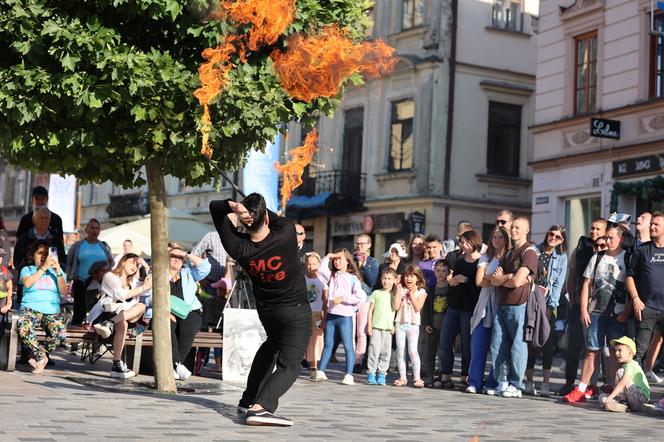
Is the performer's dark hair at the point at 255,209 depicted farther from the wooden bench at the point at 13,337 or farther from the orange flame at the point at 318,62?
the wooden bench at the point at 13,337

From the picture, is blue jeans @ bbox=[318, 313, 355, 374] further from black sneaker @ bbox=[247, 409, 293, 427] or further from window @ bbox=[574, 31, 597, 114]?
window @ bbox=[574, 31, 597, 114]

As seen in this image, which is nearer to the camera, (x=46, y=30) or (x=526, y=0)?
(x=46, y=30)

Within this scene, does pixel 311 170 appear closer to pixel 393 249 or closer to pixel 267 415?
pixel 393 249

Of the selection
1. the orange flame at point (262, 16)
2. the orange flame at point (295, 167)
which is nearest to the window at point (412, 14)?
the orange flame at point (295, 167)

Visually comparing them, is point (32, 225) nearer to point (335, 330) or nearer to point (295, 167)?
point (335, 330)

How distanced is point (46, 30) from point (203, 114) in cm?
151

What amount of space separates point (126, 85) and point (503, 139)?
77.9ft

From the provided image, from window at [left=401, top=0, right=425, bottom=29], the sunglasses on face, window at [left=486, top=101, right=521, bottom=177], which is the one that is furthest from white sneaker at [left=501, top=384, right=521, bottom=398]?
window at [left=401, top=0, right=425, bottom=29]

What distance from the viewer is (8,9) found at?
396 inches

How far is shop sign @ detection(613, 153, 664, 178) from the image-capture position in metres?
21.8

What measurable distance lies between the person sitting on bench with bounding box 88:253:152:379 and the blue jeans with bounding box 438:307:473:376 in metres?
3.47

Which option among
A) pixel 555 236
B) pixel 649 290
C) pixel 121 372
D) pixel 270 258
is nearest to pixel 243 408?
pixel 270 258

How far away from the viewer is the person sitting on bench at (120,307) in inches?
510

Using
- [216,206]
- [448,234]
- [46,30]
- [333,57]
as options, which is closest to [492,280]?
[333,57]
